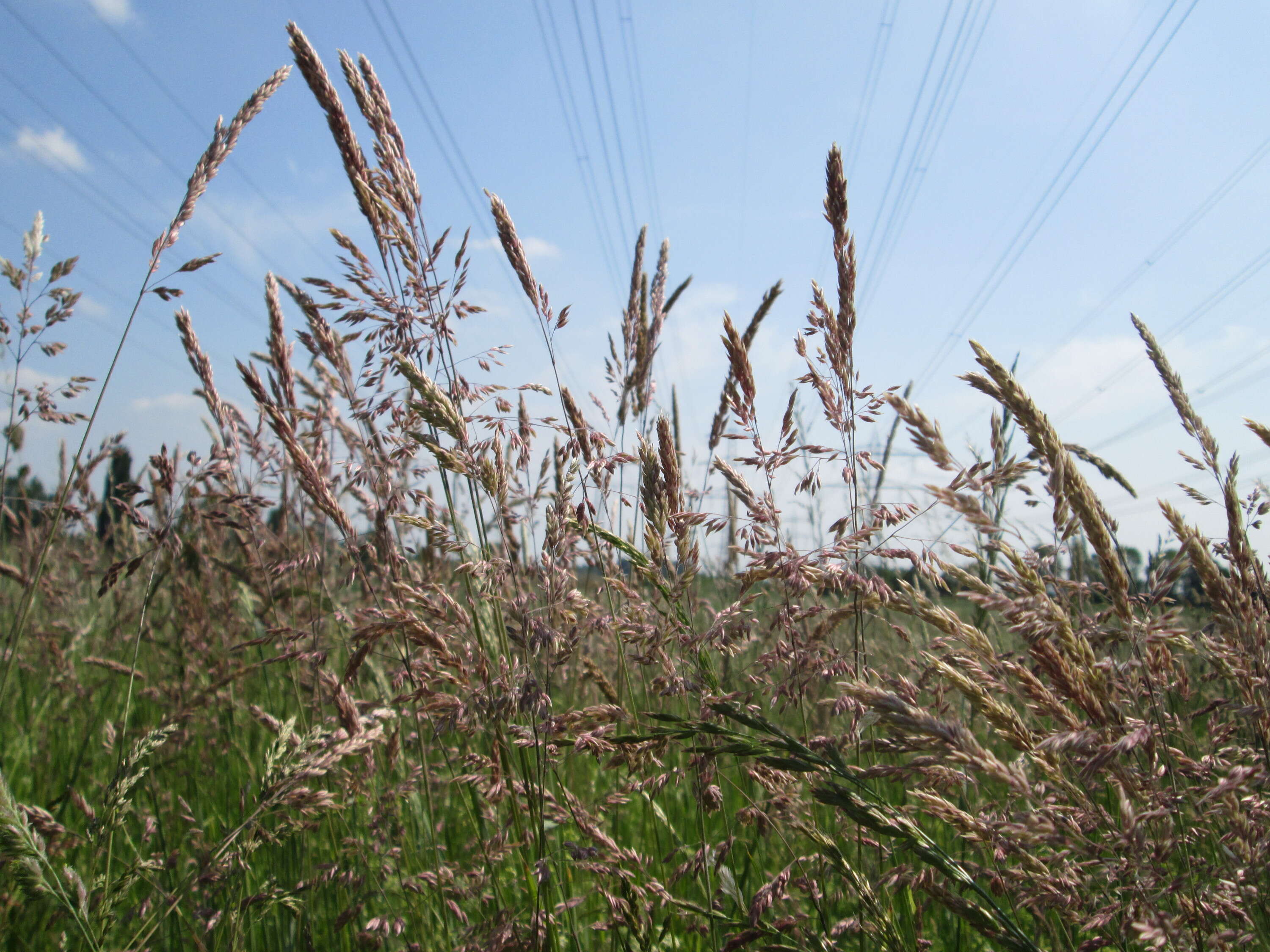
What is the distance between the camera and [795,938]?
4.70 ft

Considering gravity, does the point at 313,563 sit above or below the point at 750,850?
above

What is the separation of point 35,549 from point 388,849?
9.97 ft

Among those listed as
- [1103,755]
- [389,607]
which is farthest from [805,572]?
[389,607]

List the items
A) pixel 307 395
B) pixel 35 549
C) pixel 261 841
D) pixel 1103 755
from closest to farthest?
pixel 1103 755 → pixel 261 841 → pixel 307 395 → pixel 35 549

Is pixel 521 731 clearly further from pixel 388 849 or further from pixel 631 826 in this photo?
pixel 631 826

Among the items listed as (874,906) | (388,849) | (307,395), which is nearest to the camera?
(874,906)

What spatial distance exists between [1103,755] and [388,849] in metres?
1.66

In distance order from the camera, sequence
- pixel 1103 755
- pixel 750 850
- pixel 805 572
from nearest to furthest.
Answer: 1. pixel 1103 755
2. pixel 805 572
3. pixel 750 850

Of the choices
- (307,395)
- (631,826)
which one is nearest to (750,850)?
(631,826)

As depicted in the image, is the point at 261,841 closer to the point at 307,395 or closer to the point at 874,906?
the point at 874,906

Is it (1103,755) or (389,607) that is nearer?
(1103,755)

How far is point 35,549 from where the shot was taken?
3635mm

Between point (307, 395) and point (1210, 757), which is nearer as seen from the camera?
point (1210, 757)

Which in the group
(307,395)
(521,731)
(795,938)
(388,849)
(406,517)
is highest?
(307,395)
